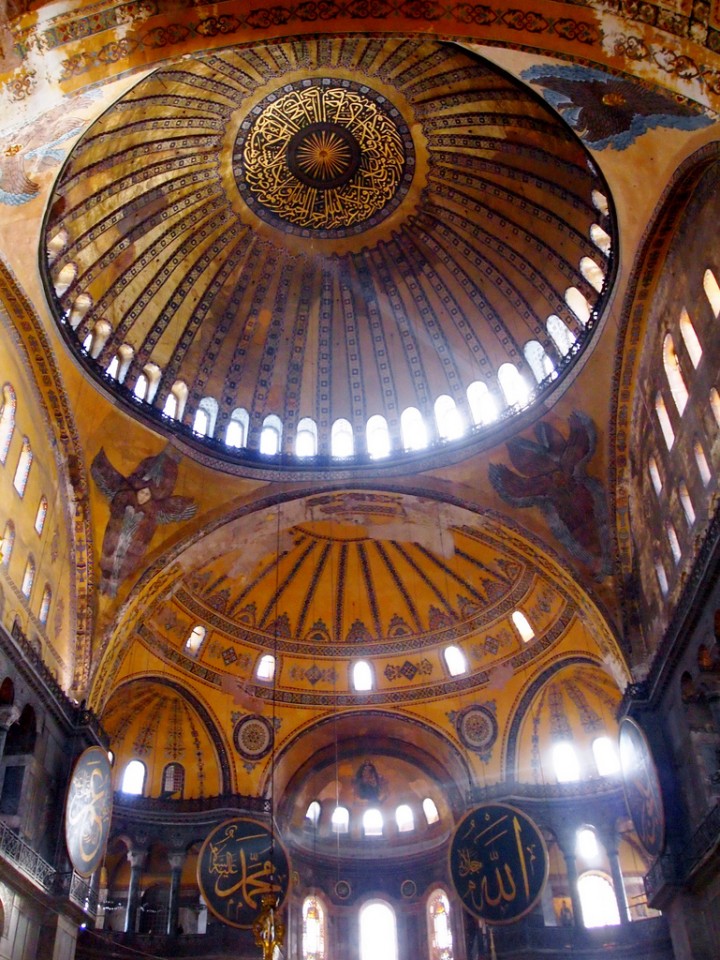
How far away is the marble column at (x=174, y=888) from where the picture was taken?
1758 cm

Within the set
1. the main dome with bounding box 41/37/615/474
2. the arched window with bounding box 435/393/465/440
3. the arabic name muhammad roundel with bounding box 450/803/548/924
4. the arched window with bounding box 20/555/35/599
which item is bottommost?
the arabic name muhammad roundel with bounding box 450/803/548/924

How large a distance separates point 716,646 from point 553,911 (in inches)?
323

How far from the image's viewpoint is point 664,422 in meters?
14.5

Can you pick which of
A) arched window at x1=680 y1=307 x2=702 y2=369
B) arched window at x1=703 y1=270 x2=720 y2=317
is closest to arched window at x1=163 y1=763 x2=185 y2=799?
arched window at x1=680 y1=307 x2=702 y2=369

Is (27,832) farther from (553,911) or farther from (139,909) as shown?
(553,911)

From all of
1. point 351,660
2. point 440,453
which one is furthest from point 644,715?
point 351,660

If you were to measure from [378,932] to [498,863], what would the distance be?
6411 mm

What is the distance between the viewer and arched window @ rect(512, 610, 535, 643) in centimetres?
1927

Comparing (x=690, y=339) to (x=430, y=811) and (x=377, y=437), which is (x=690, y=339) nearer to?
(x=377, y=437)

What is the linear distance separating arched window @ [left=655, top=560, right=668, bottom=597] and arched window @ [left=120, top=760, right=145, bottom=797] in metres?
11.5

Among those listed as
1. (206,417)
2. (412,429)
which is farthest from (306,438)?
(412,429)

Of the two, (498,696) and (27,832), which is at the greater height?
(498,696)

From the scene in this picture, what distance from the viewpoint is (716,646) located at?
12.6m

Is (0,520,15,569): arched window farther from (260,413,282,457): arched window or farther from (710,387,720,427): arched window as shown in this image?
(710,387,720,427): arched window
